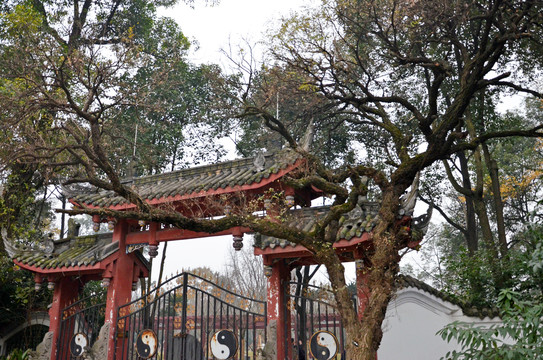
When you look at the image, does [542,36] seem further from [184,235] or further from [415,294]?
[184,235]

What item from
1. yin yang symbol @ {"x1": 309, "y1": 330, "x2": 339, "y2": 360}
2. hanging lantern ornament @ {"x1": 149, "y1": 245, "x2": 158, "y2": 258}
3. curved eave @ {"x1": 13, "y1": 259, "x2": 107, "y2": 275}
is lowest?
yin yang symbol @ {"x1": 309, "y1": 330, "x2": 339, "y2": 360}

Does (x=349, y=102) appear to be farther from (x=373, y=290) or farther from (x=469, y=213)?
(x=469, y=213)

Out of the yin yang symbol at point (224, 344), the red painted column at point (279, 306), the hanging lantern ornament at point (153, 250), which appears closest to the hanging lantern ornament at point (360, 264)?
the red painted column at point (279, 306)

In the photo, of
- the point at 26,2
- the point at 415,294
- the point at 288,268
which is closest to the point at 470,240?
the point at 415,294

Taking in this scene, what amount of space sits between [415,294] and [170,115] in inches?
379

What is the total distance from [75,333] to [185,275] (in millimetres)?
2505

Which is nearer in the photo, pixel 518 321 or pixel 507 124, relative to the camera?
pixel 518 321

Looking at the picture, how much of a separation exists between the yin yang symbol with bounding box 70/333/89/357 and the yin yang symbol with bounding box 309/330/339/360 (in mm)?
3718

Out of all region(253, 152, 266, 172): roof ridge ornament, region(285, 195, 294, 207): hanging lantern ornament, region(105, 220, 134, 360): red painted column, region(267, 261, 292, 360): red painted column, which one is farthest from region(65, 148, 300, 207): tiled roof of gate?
region(267, 261, 292, 360): red painted column

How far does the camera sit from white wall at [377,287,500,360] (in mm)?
6957

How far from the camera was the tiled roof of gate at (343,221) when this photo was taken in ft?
19.7

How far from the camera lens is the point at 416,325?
7.06m

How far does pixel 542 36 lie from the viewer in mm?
10250

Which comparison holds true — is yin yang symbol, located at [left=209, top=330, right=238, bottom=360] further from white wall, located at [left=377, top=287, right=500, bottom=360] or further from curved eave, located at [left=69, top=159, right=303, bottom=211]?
white wall, located at [left=377, top=287, right=500, bottom=360]
